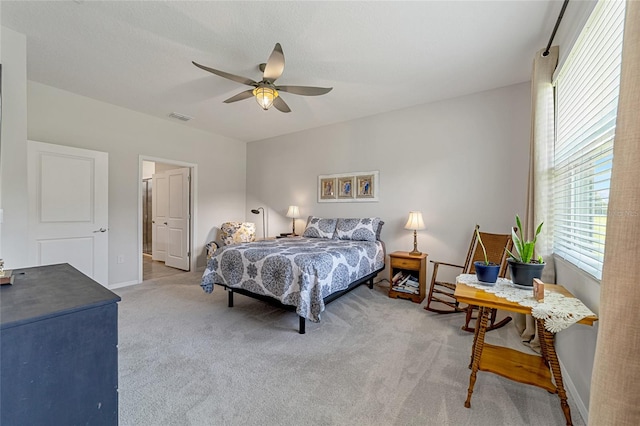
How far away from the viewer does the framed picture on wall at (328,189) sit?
4508mm

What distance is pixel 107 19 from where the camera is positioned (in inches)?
80.5

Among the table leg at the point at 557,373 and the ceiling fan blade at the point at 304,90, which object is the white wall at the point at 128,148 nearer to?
the ceiling fan blade at the point at 304,90

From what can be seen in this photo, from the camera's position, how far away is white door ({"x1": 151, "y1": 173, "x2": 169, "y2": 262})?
5.29 meters

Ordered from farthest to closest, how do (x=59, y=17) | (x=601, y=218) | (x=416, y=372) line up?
(x=59, y=17), (x=416, y=372), (x=601, y=218)

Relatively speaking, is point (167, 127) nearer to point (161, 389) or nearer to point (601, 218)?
point (161, 389)

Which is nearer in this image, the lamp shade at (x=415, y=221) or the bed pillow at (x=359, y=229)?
the lamp shade at (x=415, y=221)

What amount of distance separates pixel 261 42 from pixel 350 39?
77cm

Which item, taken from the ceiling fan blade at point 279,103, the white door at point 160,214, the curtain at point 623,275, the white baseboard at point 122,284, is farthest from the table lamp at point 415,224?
the white door at point 160,214

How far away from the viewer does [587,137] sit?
5.26 ft

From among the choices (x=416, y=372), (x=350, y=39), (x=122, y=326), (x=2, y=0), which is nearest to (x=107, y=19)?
(x=2, y=0)

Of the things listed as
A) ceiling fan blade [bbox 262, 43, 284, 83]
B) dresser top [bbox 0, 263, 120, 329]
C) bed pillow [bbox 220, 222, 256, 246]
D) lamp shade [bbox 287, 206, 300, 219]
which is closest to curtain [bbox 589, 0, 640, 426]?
dresser top [bbox 0, 263, 120, 329]

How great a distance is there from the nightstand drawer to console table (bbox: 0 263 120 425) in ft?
9.89

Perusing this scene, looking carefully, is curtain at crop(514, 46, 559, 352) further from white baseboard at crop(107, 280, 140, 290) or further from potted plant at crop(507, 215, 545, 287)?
white baseboard at crop(107, 280, 140, 290)

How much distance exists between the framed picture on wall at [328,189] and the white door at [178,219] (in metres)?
2.48
